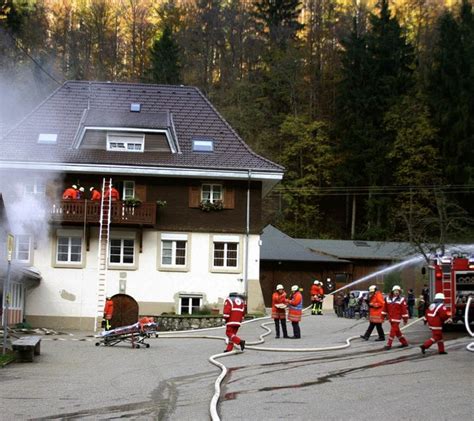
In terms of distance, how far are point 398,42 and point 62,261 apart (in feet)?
→ 135

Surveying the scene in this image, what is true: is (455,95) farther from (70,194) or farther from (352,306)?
(70,194)

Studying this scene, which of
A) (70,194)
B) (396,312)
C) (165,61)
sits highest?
(165,61)

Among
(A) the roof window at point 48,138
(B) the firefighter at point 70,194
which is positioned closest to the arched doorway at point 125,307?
(B) the firefighter at point 70,194

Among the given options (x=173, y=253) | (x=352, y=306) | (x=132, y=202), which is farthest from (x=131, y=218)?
(x=352, y=306)

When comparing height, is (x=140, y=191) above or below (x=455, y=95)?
below

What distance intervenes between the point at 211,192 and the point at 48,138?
8.28m

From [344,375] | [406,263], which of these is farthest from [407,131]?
[344,375]

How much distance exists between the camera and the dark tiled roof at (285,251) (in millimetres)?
47594

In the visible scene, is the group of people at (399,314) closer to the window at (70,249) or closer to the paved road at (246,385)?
the paved road at (246,385)

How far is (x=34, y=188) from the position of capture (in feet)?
113

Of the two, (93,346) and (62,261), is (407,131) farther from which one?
(93,346)

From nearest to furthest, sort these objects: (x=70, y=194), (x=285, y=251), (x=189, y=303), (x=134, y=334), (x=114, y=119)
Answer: (x=134, y=334) < (x=70, y=194) < (x=189, y=303) < (x=114, y=119) < (x=285, y=251)

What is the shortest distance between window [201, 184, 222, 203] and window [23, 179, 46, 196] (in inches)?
290

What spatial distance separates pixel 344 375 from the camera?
46.9 ft
